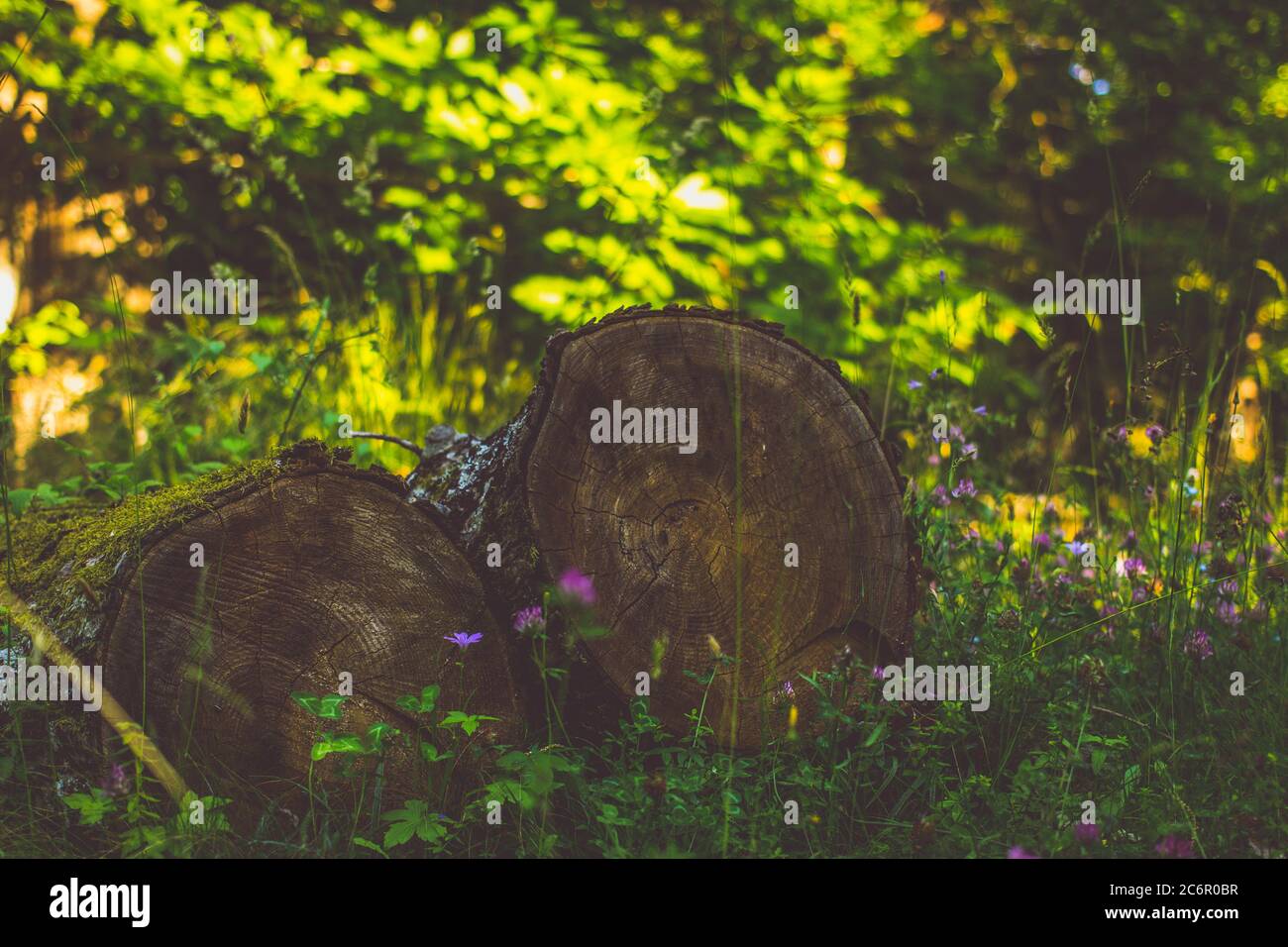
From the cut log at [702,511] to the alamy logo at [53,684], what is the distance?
28.2 inches

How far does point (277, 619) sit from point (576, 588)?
0.60m

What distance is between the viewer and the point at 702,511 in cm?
233

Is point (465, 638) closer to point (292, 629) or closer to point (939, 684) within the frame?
point (292, 629)

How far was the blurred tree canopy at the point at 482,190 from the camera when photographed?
163 inches

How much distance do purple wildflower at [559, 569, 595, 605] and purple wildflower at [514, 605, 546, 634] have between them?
0.21ft

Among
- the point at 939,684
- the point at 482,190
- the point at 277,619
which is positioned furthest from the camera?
the point at 482,190

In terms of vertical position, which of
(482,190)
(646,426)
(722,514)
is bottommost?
(722,514)

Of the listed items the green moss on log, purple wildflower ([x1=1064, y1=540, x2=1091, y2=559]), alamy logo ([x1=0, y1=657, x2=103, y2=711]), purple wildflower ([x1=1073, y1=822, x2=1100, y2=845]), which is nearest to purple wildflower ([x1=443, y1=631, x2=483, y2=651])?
the green moss on log

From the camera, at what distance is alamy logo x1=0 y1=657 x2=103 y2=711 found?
6.56 feet
